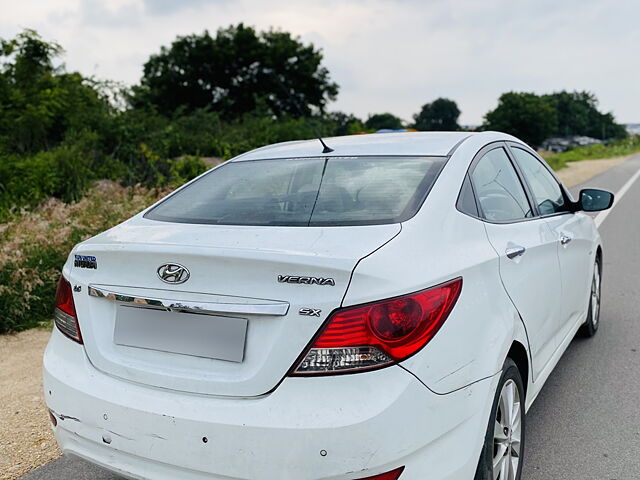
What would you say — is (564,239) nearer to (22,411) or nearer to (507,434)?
(507,434)

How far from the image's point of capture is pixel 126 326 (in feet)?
7.30

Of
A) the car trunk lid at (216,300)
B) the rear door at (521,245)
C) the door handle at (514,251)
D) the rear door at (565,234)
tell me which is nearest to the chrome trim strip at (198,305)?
the car trunk lid at (216,300)

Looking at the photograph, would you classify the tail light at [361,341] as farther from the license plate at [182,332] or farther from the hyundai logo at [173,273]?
the hyundai logo at [173,273]

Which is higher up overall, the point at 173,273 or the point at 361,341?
the point at 173,273

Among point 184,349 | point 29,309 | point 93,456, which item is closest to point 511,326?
point 184,349

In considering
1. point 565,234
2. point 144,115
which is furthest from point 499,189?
point 144,115

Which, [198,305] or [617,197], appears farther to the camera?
[617,197]

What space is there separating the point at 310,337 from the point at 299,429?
0.90 ft

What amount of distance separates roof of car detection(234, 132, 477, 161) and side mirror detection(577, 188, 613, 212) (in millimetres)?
1183

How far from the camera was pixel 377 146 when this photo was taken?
3.14m

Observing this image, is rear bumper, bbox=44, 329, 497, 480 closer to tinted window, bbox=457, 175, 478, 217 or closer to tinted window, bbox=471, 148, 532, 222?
tinted window, bbox=457, 175, 478, 217

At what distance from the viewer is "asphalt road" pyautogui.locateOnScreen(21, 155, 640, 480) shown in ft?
9.46

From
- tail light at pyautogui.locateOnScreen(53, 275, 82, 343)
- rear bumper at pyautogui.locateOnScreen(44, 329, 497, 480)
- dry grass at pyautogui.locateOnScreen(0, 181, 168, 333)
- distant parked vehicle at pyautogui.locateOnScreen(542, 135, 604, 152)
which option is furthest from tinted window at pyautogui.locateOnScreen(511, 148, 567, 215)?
distant parked vehicle at pyautogui.locateOnScreen(542, 135, 604, 152)

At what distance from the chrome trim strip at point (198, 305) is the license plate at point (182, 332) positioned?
27mm
